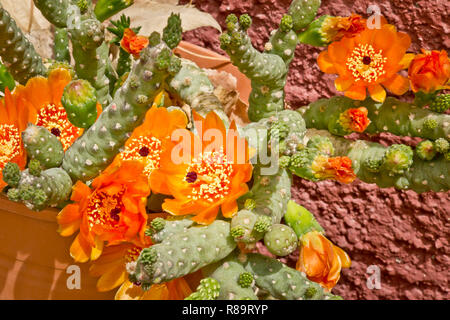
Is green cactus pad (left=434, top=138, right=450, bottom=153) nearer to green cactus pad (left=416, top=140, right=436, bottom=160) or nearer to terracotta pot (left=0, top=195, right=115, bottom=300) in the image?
green cactus pad (left=416, top=140, right=436, bottom=160)

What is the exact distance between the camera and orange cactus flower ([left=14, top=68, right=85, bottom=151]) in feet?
2.13

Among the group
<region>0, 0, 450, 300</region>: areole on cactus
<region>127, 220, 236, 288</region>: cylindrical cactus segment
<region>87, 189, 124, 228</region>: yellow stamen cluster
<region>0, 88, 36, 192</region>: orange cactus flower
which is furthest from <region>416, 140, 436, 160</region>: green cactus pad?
<region>0, 88, 36, 192</region>: orange cactus flower

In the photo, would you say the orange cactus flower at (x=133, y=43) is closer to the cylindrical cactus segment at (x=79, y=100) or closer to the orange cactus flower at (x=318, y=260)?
the cylindrical cactus segment at (x=79, y=100)

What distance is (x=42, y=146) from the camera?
56 cm

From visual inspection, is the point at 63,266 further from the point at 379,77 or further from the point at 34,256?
the point at 379,77

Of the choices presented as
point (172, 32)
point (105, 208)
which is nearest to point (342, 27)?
point (172, 32)

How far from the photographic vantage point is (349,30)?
670 mm

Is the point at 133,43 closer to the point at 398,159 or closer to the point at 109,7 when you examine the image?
the point at 109,7

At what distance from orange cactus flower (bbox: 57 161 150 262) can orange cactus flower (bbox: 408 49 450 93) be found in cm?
33

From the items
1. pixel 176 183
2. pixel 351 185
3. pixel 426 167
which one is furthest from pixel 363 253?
pixel 176 183

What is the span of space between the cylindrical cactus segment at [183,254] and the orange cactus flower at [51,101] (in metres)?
0.20

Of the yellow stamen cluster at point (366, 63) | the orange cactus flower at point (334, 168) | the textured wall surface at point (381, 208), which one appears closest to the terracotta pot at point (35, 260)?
the orange cactus flower at point (334, 168)

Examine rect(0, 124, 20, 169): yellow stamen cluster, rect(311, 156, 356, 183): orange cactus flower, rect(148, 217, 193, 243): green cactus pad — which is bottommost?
rect(148, 217, 193, 243): green cactus pad

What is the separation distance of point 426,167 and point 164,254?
12.3 inches
